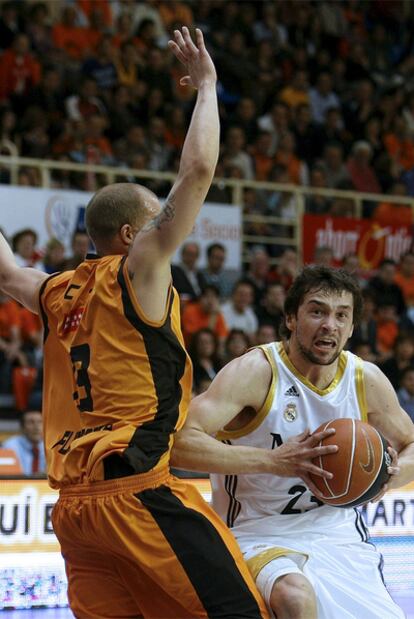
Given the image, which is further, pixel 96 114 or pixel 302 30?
pixel 302 30

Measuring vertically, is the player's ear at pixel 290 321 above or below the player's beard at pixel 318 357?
above

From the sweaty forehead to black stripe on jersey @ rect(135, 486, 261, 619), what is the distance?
1.20 meters

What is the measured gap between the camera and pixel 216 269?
11125 mm

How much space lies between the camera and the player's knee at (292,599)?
3.72 m

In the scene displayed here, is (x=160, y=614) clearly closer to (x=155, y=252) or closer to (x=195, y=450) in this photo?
(x=195, y=450)

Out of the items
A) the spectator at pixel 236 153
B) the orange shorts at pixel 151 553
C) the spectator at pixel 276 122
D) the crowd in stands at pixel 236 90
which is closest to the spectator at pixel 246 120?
the crowd in stands at pixel 236 90

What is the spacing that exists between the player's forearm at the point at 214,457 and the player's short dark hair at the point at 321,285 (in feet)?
2.56

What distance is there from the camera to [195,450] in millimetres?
3951

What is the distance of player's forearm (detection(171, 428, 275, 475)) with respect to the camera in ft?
12.9

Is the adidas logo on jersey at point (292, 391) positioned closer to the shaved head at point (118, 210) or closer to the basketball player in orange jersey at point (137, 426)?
the basketball player in orange jersey at point (137, 426)

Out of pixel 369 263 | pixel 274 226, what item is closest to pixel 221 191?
pixel 274 226

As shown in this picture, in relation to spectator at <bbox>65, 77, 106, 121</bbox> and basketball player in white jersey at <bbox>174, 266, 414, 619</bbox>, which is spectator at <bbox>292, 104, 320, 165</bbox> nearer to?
spectator at <bbox>65, 77, 106, 121</bbox>

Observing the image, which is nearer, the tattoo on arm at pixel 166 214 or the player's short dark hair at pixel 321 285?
the tattoo on arm at pixel 166 214

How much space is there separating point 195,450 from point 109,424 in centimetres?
55
